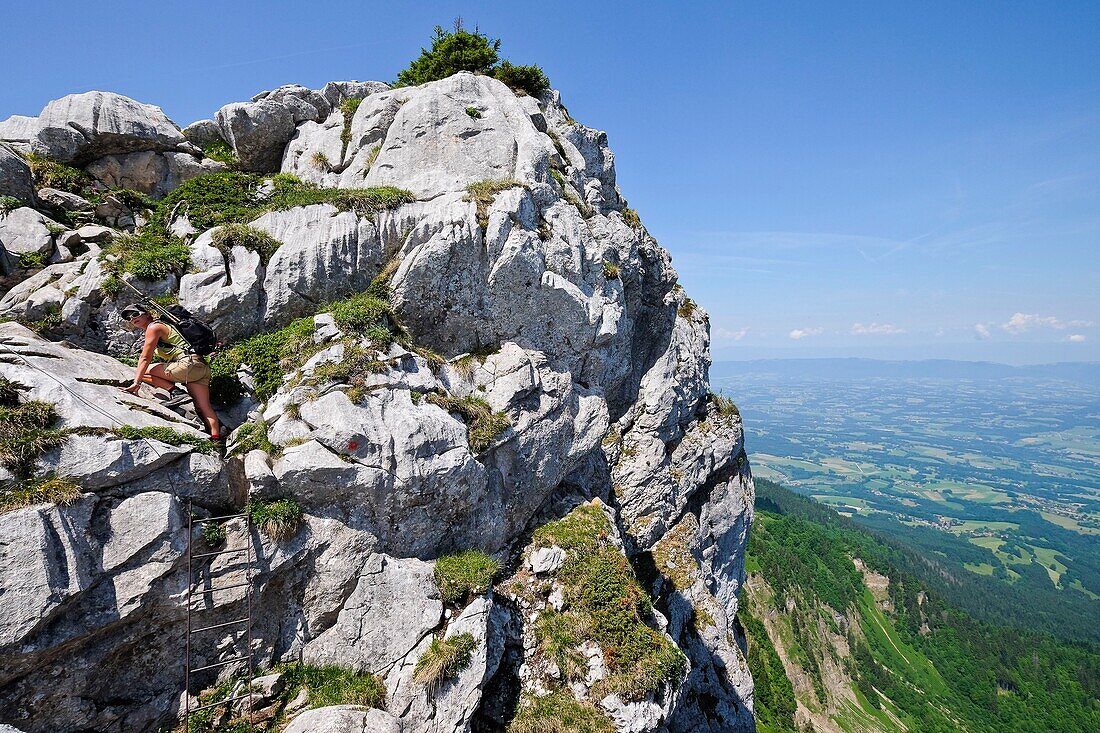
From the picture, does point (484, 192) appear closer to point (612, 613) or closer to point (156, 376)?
point (156, 376)

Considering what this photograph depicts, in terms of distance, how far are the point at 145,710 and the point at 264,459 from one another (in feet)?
18.2

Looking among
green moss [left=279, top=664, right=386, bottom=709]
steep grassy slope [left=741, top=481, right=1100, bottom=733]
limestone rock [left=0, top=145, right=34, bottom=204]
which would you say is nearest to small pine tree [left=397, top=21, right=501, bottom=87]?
limestone rock [left=0, top=145, right=34, bottom=204]

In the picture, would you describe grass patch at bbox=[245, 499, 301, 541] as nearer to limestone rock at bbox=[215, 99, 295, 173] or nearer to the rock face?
the rock face

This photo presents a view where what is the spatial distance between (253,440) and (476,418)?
625cm

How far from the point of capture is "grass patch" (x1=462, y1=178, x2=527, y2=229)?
1720 cm

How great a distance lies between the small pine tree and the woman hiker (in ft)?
64.4

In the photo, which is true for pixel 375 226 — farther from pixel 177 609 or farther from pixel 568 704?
pixel 568 704

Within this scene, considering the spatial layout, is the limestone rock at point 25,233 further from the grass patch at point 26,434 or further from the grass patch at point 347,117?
the grass patch at point 347,117

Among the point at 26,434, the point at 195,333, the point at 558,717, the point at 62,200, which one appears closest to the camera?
the point at 26,434

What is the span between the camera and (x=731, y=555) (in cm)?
3100

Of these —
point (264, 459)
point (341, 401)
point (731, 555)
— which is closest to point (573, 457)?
point (341, 401)

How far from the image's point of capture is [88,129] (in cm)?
1880

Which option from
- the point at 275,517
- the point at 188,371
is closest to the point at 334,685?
the point at 275,517

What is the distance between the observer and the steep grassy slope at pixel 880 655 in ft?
238
